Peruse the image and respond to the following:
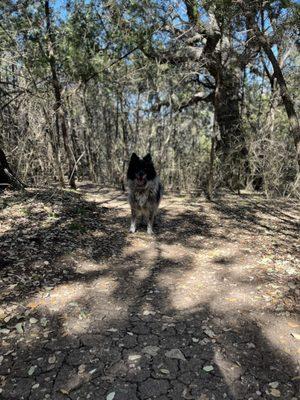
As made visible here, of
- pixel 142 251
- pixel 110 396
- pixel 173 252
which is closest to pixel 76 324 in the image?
pixel 110 396

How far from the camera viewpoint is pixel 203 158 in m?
16.5

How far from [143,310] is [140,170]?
11.6 feet

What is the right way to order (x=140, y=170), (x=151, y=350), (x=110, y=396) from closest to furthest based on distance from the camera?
1. (x=110, y=396)
2. (x=151, y=350)
3. (x=140, y=170)

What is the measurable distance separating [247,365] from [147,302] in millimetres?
1613

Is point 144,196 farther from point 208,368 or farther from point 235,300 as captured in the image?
→ point 208,368

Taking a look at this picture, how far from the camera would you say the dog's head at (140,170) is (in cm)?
754

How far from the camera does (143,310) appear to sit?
460cm

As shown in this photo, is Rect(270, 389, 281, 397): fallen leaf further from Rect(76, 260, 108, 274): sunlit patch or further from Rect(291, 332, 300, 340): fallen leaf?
Rect(76, 260, 108, 274): sunlit patch

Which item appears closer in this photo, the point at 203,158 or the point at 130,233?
the point at 130,233

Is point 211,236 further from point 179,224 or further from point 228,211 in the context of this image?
point 228,211

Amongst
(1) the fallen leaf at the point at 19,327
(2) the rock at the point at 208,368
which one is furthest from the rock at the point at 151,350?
(1) the fallen leaf at the point at 19,327

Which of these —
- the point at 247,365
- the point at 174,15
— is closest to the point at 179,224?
the point at 247,365

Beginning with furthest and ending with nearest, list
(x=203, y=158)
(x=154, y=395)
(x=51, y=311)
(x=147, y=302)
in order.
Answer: (x=203, y=158) → (x=147, y=302) → (x=51, y=311) → (x=154, y=395)

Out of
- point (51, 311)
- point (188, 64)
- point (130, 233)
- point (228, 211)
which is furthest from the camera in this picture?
point (188, 64)
